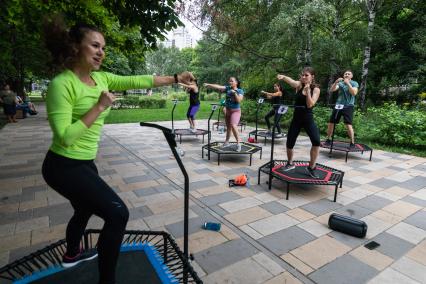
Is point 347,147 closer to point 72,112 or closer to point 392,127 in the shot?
point 392,127

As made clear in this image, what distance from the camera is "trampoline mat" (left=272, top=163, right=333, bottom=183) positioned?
12.8ft

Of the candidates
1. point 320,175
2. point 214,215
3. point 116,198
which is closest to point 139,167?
point 214,215

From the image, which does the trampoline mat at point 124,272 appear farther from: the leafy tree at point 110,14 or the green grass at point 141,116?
the green grass at point 141,116

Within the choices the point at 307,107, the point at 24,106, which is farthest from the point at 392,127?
the point at 24,106

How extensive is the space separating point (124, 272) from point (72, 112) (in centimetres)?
119

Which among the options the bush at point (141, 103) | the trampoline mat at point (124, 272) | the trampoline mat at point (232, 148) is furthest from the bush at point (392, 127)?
the bush at point (141, 103)

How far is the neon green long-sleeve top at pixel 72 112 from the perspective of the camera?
4.49 feet

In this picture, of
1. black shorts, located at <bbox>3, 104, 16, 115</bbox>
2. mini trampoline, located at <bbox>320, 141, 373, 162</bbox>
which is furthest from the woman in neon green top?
black shorts, located at <bbox>3, 104, 16, 115</bbox>

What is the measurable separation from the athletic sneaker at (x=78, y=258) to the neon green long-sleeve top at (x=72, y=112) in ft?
2.70

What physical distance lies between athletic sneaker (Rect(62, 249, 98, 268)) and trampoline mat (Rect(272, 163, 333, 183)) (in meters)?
2.75

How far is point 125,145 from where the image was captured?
24.5ft

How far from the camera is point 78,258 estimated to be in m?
1.94

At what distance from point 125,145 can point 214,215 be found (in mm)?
4871

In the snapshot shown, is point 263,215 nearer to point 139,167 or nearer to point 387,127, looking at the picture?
point 139,167
